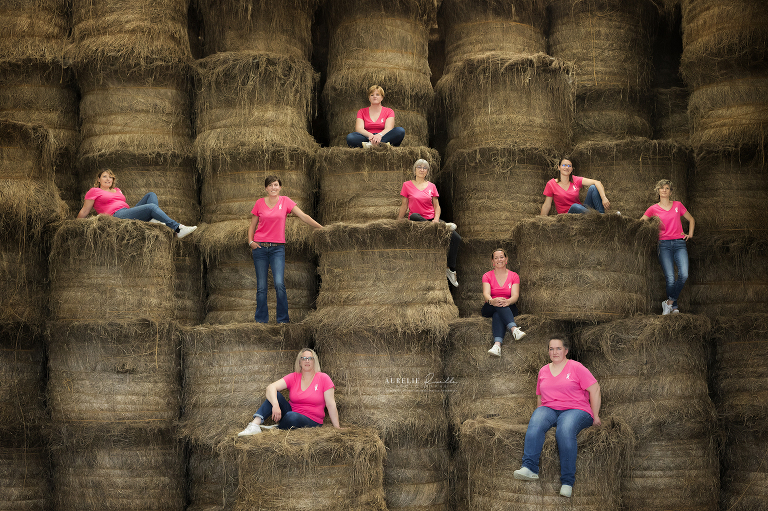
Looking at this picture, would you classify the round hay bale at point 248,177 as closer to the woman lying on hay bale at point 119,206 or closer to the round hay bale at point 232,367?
the woman lying on hay bale at point 119,206

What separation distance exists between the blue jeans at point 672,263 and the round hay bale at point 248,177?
4033 mm

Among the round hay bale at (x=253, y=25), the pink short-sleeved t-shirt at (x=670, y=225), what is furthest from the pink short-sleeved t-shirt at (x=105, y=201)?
the pink short-sleeved t-shirt at (x=670, y=225)

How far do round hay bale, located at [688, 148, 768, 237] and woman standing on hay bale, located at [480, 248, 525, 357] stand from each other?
2.38 m

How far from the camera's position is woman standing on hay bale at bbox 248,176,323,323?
8.74 m

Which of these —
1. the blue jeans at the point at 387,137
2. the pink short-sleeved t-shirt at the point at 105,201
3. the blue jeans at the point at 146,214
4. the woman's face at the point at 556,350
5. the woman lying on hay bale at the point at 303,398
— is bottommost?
the woman lying on hay bale at the point at 303,398

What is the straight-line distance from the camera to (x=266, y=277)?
28.9ft

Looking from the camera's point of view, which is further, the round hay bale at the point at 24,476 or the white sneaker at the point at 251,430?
the round hay bale at the point at 24,476

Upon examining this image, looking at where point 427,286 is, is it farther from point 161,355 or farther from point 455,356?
point 161,355


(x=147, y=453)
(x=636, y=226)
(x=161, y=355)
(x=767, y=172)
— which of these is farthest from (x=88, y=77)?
(x=767, y=172)

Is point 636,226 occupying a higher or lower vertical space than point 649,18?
lower

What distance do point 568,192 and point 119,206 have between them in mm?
4858

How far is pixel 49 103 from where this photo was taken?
10125 mm

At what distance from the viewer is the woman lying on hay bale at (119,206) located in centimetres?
891

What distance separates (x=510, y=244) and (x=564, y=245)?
1.16 meters
